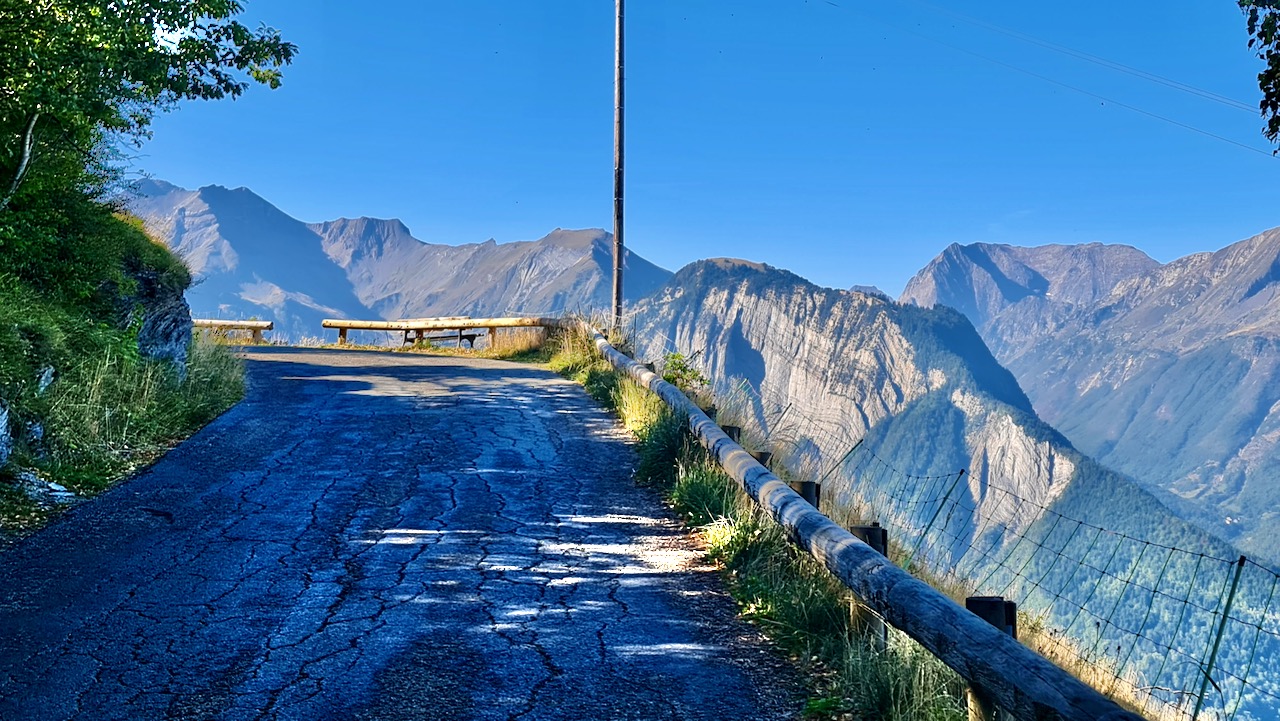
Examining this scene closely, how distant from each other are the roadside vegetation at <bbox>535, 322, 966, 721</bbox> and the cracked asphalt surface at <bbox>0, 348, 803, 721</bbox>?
17 cm

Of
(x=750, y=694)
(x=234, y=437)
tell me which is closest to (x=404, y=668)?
(x=750, y=694)

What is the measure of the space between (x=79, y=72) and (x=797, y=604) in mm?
8335

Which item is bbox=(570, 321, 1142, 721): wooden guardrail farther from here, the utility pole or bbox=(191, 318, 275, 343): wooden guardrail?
bbox=(191, 318, 275, 343): wooden guardrail

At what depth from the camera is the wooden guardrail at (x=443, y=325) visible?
21.0 meters

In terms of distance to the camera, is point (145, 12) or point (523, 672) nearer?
point (523, 672)

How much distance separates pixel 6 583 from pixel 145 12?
7.21 metres

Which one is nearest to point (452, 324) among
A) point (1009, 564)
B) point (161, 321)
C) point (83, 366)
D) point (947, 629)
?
point (161, 321)

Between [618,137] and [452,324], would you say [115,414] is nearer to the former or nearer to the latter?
[618,137]

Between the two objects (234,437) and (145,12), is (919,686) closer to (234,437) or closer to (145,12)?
(234,437)

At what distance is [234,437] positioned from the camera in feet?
31.3

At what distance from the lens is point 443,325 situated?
2425cm

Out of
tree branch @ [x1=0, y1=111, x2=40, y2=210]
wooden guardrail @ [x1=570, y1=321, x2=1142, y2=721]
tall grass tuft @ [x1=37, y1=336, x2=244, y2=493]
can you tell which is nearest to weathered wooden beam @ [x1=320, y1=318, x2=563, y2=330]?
tall grass tuft @ [x1=37, y1=336, x2=244, y2=493]

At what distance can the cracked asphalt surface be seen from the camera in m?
3.78

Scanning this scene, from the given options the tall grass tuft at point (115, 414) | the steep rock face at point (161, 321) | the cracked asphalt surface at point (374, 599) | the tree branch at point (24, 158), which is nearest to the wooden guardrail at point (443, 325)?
the steep rock face at point (161, 321)
